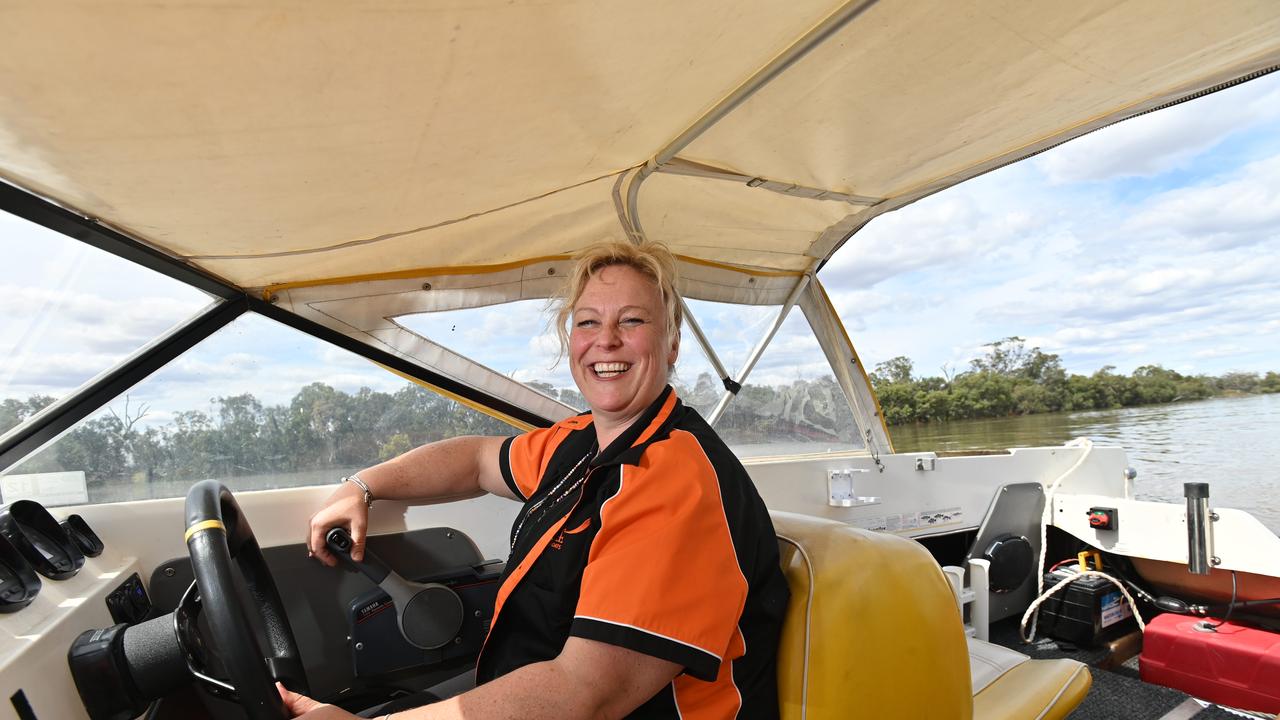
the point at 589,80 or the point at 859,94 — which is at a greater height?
the point at 859,94

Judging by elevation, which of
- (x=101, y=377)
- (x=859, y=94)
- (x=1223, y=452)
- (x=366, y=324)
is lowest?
(x=1223, y=452)

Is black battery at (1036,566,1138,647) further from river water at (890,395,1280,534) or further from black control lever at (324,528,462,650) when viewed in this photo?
river water at (890,395,1280,534)

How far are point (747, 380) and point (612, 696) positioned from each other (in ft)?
7.73

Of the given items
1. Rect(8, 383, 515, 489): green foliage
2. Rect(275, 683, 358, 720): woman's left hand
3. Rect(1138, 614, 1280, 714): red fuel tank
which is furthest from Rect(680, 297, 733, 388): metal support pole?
Rect(1138, 614, 1280, 714): red fuel tank

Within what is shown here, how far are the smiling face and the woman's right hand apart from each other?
2.22ft

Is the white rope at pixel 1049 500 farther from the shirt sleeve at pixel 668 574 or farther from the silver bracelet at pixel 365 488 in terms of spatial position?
the silver bracelet at pixel 365 488

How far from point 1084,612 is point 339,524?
344 cm

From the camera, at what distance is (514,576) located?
1.39 meters

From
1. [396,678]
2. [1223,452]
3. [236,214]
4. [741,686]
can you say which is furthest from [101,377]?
[1223,452]

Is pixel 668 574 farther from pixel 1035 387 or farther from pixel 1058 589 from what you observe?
pixel 1035 387

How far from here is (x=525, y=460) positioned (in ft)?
6.07

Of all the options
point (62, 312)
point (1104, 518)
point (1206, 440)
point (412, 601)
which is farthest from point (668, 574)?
point (1206, 440)

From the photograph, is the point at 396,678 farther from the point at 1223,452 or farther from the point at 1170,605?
the point at 1223,452

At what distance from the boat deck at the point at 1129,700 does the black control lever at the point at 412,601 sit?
2.65 meters
